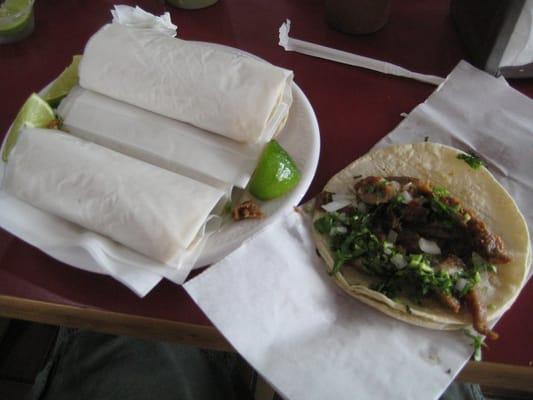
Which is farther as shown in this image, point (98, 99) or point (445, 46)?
point (445, 46)

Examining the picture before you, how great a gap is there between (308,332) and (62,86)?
2.67ft

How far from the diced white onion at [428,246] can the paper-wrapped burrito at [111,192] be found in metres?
0.38

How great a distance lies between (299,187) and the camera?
917 mm

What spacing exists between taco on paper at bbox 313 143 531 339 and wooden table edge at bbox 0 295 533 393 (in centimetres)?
10

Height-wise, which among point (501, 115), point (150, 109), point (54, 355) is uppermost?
point (501, 115)

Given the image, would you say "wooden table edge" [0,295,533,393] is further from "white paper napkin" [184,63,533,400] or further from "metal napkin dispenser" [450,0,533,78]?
"metal napkin dispenser" [450,0,533,78]

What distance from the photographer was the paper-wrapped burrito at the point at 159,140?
97 centimetres

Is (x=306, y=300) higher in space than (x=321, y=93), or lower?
lower

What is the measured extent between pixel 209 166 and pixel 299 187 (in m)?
0.19

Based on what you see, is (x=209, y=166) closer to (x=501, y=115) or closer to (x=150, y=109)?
(x=150, y=109)

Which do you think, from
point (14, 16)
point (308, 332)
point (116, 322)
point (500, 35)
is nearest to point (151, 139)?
point (116, 322)

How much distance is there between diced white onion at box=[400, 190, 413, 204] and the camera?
919 millimetres

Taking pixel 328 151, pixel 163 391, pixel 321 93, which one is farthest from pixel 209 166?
pixel 163 391

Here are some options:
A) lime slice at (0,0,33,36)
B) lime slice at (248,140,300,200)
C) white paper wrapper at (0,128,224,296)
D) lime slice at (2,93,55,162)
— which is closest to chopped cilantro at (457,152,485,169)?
lime slice at (248,140,300,200)
